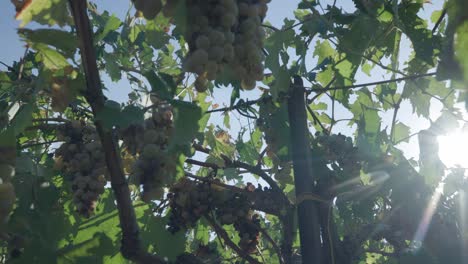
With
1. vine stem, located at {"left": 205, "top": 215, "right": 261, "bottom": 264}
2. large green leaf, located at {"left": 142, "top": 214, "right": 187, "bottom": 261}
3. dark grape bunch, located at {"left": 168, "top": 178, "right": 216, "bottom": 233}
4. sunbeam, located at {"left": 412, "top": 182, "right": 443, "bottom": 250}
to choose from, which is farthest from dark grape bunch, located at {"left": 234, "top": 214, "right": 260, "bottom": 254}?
sunbeam, located at {"left": 412, "top": 182, "right": 443, "bottom": 250}

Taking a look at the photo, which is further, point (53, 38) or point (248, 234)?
point (248, 234)

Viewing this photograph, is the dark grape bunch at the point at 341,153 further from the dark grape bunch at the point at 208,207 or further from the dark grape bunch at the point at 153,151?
the dark grape bunch at the point at 153,151

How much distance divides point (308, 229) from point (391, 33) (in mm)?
1224

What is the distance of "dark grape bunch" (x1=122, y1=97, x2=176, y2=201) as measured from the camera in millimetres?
2289

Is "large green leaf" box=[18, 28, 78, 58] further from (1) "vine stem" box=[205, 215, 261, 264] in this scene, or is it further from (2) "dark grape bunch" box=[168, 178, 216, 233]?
(1) "vine stem" box=[205, 215, 261, 264]

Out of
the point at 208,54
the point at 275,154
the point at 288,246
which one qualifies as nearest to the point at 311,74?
the point at 275,154

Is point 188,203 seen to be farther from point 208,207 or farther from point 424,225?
point 424,225

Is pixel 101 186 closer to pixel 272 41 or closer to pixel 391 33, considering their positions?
pixel 272 41

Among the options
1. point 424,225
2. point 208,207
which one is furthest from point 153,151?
point 424,225

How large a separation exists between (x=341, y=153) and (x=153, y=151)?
4.80ft

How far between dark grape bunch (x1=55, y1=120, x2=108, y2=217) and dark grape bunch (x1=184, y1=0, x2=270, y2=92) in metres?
1.01

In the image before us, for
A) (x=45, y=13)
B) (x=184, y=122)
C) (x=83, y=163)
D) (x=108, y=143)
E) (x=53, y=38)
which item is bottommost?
(x=108, y=143)

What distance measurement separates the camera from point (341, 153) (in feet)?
11.1

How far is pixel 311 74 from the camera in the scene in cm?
354
